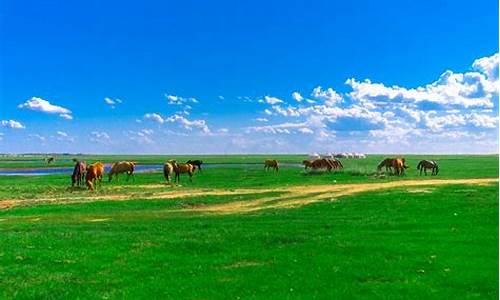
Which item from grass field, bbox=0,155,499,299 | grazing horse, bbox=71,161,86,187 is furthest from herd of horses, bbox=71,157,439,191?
grass field, bbox=0,155,499,299

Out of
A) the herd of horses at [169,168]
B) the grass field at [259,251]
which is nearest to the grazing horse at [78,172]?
the herd of horses at [169,168]

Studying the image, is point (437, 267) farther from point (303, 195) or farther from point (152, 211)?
point (303, 195)

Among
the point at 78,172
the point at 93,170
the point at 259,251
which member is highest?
the point at 93,170

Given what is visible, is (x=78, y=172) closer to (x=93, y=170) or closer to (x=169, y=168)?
(x=93, y=170)

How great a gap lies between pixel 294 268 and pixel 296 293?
2287 mm

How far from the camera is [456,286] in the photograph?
1293 cm

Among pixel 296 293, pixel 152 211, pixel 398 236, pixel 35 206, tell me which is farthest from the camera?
pixel 35 206

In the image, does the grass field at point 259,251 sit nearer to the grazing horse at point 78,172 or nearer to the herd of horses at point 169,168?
the herd of horses at point 169,168

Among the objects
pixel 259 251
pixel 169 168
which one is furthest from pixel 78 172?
pixel 259 251

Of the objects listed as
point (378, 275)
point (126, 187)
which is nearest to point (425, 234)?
point (378, 275)

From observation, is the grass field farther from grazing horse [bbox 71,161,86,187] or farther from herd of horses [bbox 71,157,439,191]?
grazing horse [bbox 71,161,86,187]

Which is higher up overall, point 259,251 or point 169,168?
point 169,168

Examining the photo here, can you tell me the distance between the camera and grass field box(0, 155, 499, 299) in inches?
513

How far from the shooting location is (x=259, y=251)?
1722 cm
